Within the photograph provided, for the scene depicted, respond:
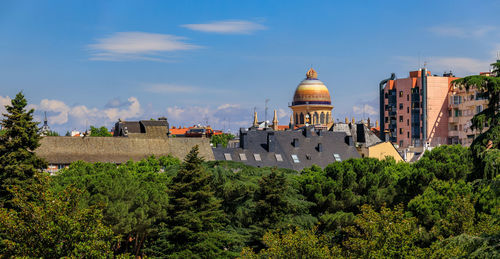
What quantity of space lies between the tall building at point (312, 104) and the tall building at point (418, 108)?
53.9 meters

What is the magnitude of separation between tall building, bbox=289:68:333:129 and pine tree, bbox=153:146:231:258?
145 metres

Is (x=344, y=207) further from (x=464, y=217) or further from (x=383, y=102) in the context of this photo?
(x=383, y=102)

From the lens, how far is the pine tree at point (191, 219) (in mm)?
45094

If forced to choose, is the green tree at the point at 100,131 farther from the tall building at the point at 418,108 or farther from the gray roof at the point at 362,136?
the gray roof at the point at 362,136

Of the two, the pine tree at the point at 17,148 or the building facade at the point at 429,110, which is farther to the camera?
the building facade at the point at 429,110

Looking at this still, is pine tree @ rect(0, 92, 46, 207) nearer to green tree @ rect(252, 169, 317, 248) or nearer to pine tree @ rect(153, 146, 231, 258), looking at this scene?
pine tree @ rect(153, 146, 231, 258)

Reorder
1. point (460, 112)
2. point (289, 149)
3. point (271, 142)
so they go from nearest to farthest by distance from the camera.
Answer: point (271, 142) → point (289, 149) → point (460, 112)

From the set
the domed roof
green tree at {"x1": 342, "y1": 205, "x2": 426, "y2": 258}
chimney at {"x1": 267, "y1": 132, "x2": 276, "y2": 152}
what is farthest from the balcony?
green tree at {"x1": 342, "y1": 205, "x2": 426, "y2": 258}

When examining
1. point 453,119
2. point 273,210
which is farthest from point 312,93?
point 273,210

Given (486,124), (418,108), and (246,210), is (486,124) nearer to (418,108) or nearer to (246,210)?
(246,210)

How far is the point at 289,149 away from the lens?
94062 mm

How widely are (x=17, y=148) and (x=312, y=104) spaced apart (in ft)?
489

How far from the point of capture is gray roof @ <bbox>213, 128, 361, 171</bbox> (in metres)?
91.0

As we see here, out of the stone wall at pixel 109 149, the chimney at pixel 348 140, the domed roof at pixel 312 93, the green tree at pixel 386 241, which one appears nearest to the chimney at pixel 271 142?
the stone wall at pixel 109 149
